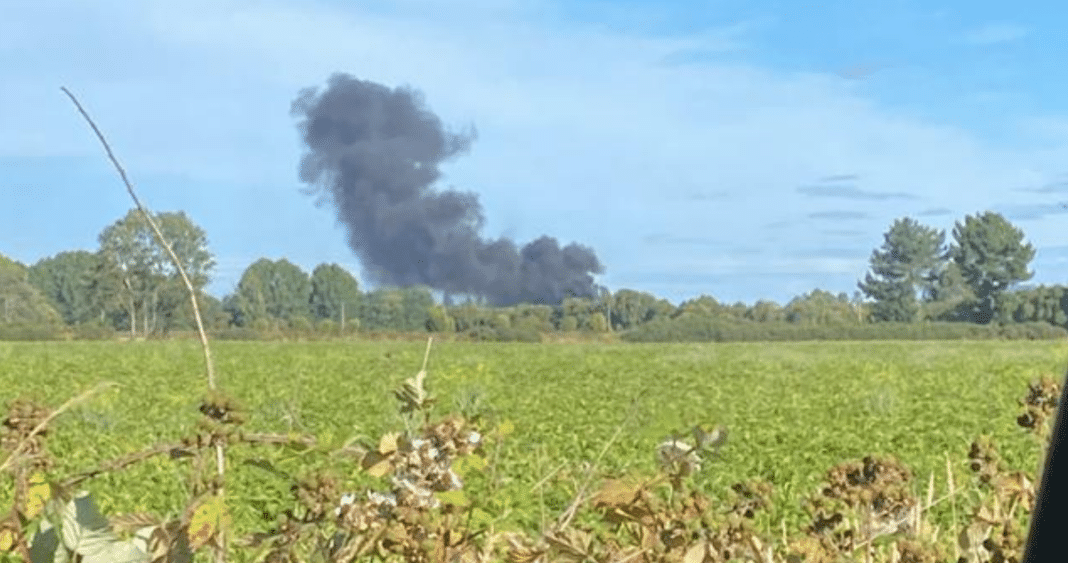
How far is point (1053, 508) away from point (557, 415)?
56.3 feet

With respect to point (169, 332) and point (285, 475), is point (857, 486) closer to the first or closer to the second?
point (285, 475)

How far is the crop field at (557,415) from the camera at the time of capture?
8.15m

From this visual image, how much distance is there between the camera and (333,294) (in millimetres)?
142625

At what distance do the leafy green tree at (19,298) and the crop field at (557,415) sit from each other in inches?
4006

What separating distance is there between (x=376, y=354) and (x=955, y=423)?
74.6 feet

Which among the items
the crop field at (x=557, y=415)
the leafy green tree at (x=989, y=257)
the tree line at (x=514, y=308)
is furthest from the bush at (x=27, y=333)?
the leafy green tree at (x=989, y=257)

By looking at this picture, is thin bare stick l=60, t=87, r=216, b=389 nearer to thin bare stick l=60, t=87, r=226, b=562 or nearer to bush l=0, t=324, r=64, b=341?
thin bare stick l=60, t=87, r=226, b=562

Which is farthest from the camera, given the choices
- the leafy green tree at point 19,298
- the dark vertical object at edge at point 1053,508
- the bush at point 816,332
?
the leafy green tree at point 19,298

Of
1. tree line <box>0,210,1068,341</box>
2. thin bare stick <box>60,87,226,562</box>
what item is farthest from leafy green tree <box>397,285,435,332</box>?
thin bare stick <box>60,87,226,562</box>

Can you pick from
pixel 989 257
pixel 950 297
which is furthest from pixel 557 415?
pixel 950 297

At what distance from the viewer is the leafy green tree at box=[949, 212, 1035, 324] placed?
115m

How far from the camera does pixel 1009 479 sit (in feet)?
9.27

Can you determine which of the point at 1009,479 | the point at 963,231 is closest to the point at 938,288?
the point at 963,231

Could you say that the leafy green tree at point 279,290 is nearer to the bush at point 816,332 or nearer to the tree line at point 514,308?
the tree line at point 514,308
